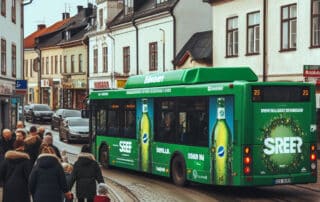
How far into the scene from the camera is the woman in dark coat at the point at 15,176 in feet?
34.8

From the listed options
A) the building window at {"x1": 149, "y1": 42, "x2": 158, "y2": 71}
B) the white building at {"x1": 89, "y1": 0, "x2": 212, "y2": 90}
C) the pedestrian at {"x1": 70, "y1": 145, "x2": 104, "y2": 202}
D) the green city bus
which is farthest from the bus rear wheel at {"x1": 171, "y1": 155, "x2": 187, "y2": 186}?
the building window at {"x1": 149, "y1": 42, "x2": 158, "y2": 71}

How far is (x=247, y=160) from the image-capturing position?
620 inches

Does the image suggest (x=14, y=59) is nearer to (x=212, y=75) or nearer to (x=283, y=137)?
(x=212, y=75)

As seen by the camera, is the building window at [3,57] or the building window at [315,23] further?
the building window at [3,57]

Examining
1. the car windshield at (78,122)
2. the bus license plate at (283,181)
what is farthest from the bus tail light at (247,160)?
the car windshield at (78,122)

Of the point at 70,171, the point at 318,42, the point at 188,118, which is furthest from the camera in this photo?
the point at 318,42

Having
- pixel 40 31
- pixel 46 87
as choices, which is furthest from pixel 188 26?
pixel 40 31

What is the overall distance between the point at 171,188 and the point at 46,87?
62623mm

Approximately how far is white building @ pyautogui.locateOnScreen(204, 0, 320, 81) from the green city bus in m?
10.0

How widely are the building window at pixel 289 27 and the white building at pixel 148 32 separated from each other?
1405 cm

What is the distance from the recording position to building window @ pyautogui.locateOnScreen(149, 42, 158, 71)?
46.3 metres

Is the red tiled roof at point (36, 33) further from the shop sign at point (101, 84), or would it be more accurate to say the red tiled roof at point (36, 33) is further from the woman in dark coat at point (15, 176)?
the woman in dark coat at point (15, 176)

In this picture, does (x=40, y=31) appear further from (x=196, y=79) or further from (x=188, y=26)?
(x=196, y=79)

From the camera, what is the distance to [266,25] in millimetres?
31141
